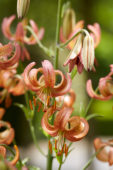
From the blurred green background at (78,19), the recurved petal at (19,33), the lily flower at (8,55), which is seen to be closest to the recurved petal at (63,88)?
the lily flower at (8,55)

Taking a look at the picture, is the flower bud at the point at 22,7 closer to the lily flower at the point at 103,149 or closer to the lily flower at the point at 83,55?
the lily flower at the point at 83,55

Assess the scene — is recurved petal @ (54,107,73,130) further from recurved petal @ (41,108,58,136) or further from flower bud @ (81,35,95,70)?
flower bud @ (81,35,95,70)

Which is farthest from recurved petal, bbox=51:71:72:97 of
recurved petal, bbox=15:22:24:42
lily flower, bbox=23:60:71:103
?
recurved petal, bbox=15:22:24:42

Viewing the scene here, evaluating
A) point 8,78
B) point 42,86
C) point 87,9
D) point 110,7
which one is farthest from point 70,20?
point 110,7

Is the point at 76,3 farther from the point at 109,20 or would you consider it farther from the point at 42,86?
the point at 42,86

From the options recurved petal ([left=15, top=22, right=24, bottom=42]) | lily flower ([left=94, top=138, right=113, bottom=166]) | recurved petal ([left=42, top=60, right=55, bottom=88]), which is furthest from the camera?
recurved petal ([left=15, top=22, right=24, bottom=42])

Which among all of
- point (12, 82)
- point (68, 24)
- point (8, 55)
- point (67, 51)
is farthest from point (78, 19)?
point (8, 55)
